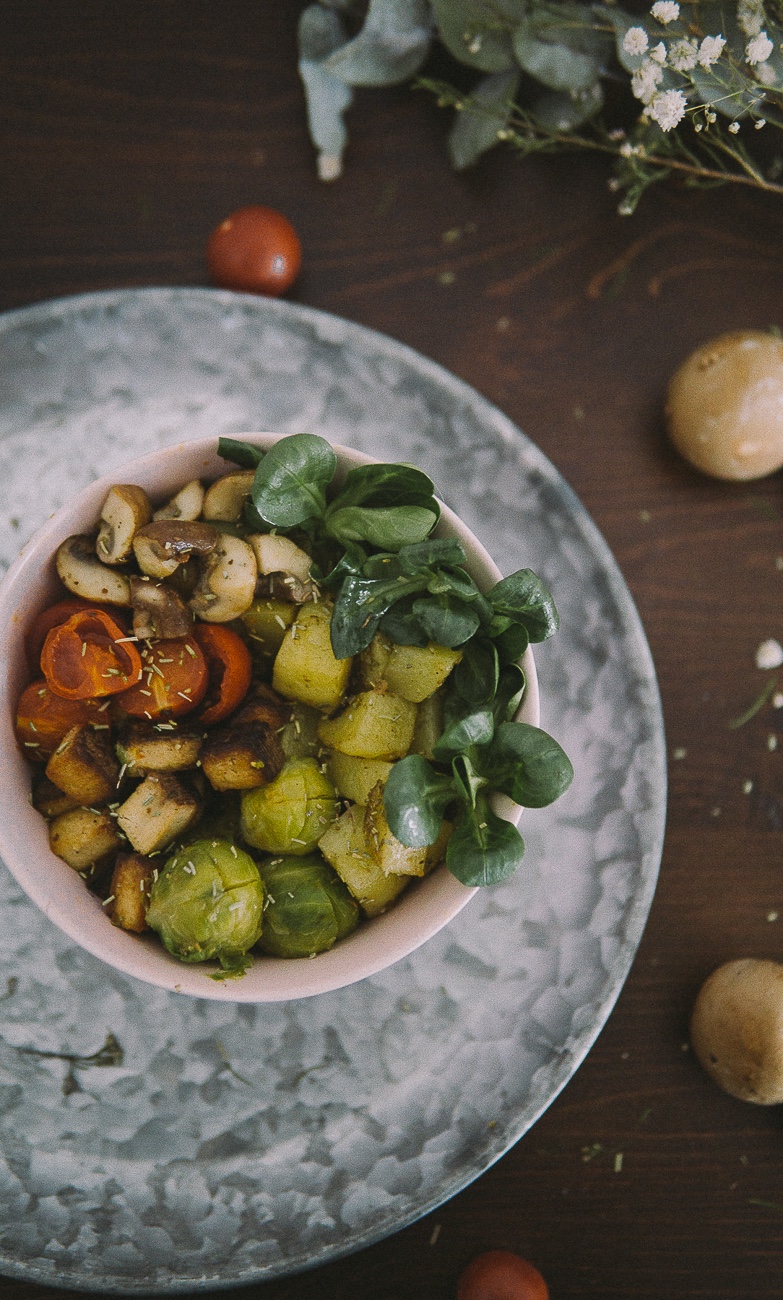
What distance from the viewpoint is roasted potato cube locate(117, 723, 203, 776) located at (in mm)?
1032

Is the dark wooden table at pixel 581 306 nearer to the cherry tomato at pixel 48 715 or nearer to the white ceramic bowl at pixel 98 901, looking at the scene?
the white ceramic bowl at pixel 98 901

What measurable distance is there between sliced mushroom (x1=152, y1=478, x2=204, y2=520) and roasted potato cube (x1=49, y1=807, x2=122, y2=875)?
347 millimetres

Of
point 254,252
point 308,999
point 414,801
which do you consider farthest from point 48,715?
point 254,252

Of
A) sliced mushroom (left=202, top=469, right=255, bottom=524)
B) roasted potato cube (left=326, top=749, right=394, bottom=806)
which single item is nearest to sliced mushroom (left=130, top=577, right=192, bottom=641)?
sliced mushroom (left=202, top=469, right=255, bottom=524)

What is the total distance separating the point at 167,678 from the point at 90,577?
0.14 meters

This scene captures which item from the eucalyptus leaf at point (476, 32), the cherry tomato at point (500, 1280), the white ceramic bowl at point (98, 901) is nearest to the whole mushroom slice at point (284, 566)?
the white ceramic bowl at point (98, 901)

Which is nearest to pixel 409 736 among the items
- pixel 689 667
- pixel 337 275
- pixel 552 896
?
pixel 552 896

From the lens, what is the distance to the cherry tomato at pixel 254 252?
4.94 feet

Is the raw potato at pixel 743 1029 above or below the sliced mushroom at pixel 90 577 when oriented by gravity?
below

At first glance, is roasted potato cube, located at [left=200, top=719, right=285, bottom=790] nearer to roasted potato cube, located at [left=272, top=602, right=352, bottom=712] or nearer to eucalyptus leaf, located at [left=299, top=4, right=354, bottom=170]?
roasted potato cube, located at [left=272, top=602, right=352, bottom=712]

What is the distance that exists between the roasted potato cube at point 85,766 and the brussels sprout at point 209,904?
0.37 feet

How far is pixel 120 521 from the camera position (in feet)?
3.40

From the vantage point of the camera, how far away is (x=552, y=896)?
1.38 meters

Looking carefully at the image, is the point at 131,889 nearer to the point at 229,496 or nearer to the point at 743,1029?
the point at 229,496
